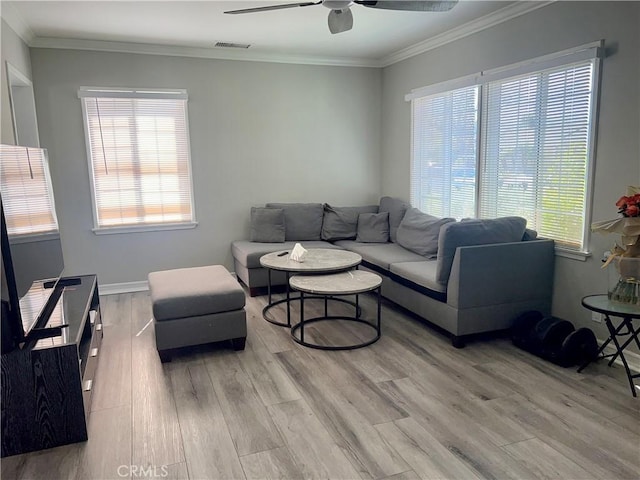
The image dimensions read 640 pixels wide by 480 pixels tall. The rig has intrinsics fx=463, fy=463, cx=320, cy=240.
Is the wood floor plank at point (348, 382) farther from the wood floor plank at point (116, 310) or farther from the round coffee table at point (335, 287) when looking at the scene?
the wood floor plank at point (116, 310)

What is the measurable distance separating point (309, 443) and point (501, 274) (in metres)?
1.99

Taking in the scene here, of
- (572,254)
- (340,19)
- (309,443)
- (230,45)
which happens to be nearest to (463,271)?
(572,254)

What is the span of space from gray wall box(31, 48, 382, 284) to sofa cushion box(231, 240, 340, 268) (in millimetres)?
302

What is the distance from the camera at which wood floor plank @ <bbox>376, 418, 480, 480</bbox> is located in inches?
82.0

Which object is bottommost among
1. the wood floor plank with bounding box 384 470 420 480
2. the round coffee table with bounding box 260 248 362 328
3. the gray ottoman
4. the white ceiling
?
the wood floor plank with bounding box 384 470 420 480

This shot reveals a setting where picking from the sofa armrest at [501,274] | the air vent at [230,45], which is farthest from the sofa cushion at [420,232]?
the air vent at [230,45]

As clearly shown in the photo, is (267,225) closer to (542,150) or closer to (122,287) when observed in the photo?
(122,287)

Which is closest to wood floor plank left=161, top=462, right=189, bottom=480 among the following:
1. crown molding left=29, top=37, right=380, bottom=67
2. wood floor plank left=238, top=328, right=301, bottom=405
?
wood floor plank left=238, top=328, right=301, bottom=405

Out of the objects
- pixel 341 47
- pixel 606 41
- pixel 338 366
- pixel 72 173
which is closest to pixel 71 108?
pixel 72 173

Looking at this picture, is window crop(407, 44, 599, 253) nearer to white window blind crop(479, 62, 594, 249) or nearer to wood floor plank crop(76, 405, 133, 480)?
white window blind crop(479, 62, 594, 249)

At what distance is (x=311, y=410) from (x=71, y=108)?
3.91 m

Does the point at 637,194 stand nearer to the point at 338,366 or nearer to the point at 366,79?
the point at 338,366

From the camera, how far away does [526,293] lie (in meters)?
3.58

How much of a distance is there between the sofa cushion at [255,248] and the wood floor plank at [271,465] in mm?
2507
